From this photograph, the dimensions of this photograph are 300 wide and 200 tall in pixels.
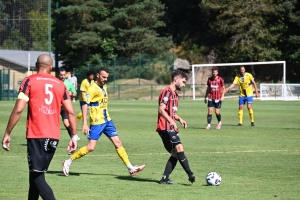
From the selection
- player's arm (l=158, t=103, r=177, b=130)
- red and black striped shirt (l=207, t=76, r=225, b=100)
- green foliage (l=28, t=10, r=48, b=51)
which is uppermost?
green foliage (l=28, t=10, r=48, b=51)

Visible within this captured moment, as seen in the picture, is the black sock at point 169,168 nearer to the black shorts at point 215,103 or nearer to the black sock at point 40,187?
the black sock at point 40,187

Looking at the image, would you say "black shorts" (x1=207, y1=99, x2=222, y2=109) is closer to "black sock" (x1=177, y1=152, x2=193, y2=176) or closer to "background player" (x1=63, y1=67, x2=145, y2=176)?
"background player" (x1=63, y1=67, x2=145, y2=176)

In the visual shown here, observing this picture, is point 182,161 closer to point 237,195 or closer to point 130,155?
point 237,195

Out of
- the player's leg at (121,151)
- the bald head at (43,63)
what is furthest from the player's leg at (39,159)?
the player's leg at (121,151)

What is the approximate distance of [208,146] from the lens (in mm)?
16859

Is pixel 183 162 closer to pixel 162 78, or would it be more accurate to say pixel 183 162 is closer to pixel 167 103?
pixel 167 103

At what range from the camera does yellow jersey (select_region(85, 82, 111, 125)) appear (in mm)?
11852

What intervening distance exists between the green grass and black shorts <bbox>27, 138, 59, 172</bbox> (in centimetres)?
190

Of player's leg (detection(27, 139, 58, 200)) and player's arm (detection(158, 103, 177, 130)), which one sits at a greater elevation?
player's arm (detection(158, 103, 177, 130))

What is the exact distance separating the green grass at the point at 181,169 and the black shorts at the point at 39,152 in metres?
1.90

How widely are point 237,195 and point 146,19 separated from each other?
2184 inches

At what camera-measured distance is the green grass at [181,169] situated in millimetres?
9914

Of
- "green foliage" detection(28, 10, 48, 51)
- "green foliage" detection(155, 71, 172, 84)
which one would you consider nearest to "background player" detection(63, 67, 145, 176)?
"green foliage" detection(28, 10, 48, 51)

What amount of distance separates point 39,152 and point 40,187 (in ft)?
1.32
